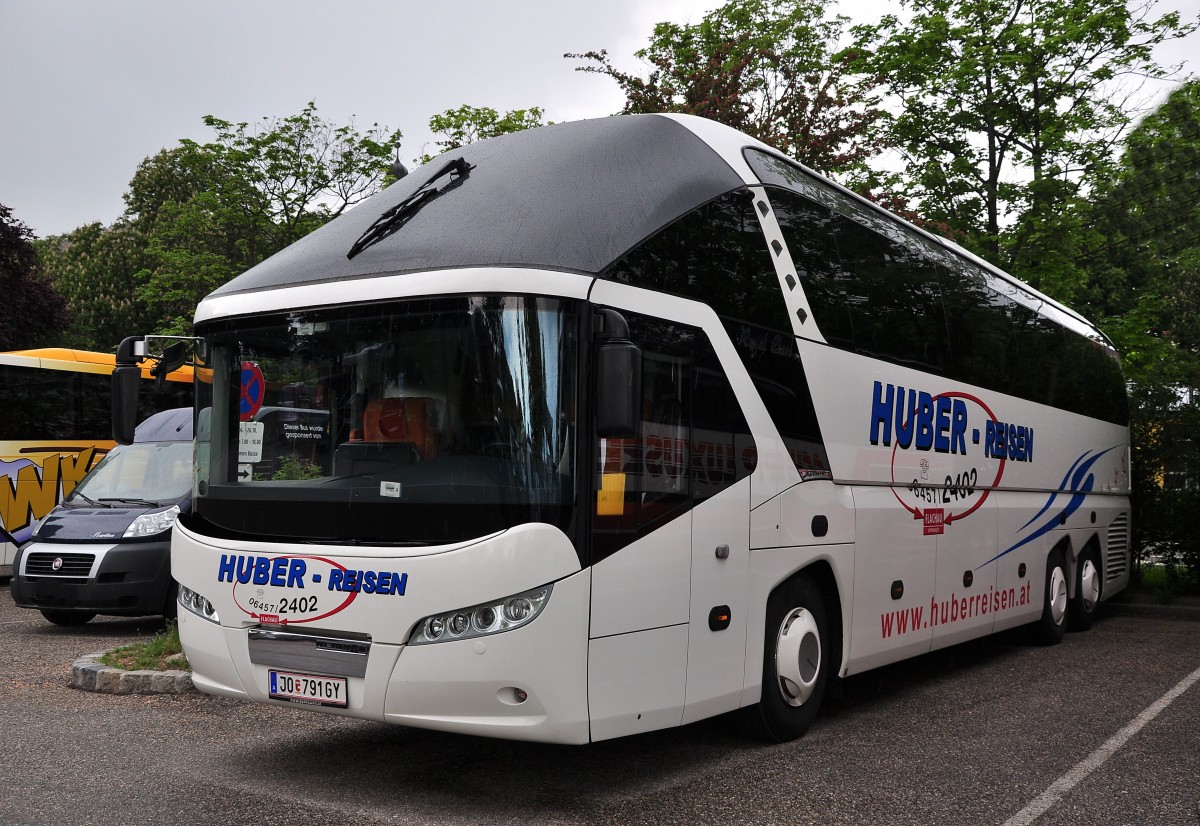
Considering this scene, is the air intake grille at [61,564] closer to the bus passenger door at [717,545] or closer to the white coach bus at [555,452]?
the white coach bus at [555,452]

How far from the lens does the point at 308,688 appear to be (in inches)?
218

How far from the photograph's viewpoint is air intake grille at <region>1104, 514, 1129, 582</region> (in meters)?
13.6

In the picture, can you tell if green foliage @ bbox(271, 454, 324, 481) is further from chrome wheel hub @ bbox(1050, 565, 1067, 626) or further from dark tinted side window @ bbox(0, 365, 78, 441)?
dark tinted side window @ bbox(0, 365, 78, 441)

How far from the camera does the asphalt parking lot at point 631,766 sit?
5473 mm

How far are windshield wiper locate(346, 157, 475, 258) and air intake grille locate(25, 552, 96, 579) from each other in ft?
22.8

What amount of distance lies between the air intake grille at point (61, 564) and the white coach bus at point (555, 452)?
553 centimetres

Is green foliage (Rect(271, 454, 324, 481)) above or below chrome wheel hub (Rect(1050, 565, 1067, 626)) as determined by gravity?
above

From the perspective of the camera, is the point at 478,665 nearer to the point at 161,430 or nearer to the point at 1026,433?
the point at 1026,433

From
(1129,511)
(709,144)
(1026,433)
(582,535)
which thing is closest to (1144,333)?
(1129,511)

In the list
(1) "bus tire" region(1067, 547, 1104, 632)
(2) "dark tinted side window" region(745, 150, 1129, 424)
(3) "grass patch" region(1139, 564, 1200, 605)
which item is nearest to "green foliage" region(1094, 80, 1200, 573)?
(3) "grass patch" region(1139, 564, 1200, 605)

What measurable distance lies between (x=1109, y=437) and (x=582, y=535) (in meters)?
10.8

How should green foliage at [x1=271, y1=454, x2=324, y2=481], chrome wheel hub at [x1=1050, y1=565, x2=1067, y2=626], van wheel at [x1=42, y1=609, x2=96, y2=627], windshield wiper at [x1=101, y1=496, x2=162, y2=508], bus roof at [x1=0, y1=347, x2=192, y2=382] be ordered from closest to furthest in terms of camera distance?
green foliage at [x1=271, y1=454, x2=324, y2=481]
chrome wheel hub at [x1=1050, y1=565, x2=1067, y2=626]
windshield wiper at [x1=101, y1=496, x2=162, y2=508]
van wheel at [x1=42, y1=609, x2=96, y2=627]
bus roof at [x1=0, y1=347, x2=192, y2=382]

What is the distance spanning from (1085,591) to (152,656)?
9604mm

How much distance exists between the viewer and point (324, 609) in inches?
216
